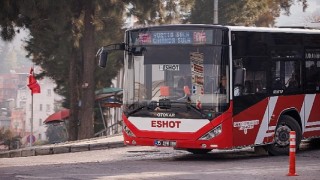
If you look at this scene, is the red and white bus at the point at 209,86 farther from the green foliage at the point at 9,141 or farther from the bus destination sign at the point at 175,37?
the green foliage at the point at 9,141

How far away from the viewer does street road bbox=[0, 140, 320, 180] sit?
1223cm

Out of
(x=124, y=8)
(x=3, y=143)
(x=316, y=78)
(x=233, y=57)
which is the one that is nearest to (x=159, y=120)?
(x=233, y=57)

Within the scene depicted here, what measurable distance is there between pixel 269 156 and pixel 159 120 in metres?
2.90

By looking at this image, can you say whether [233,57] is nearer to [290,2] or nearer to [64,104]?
[290,2]

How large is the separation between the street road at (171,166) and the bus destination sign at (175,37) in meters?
2.55

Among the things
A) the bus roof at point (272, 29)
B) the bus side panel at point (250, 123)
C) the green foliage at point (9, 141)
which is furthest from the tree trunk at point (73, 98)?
the bus side panel at point (250, 123)

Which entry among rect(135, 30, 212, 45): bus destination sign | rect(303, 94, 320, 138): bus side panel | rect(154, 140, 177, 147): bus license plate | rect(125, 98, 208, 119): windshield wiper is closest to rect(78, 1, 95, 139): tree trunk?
rect(303, 94, 320, 138): bus side panel

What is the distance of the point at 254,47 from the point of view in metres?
15.1

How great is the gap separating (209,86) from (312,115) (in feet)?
11.8

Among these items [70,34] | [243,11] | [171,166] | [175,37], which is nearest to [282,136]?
[171,166]

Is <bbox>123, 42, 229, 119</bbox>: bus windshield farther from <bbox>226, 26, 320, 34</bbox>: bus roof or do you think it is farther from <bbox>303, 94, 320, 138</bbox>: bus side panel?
<bbox>303, 94, 320, 138</bbox>: bus side panel

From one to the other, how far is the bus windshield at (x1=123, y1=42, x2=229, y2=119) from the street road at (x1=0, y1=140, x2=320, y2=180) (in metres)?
1.17

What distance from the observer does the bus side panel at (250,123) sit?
574 inches

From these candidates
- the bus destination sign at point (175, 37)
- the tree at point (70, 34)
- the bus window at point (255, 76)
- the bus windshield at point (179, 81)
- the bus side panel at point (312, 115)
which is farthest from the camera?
the tree at point (70, 34)
